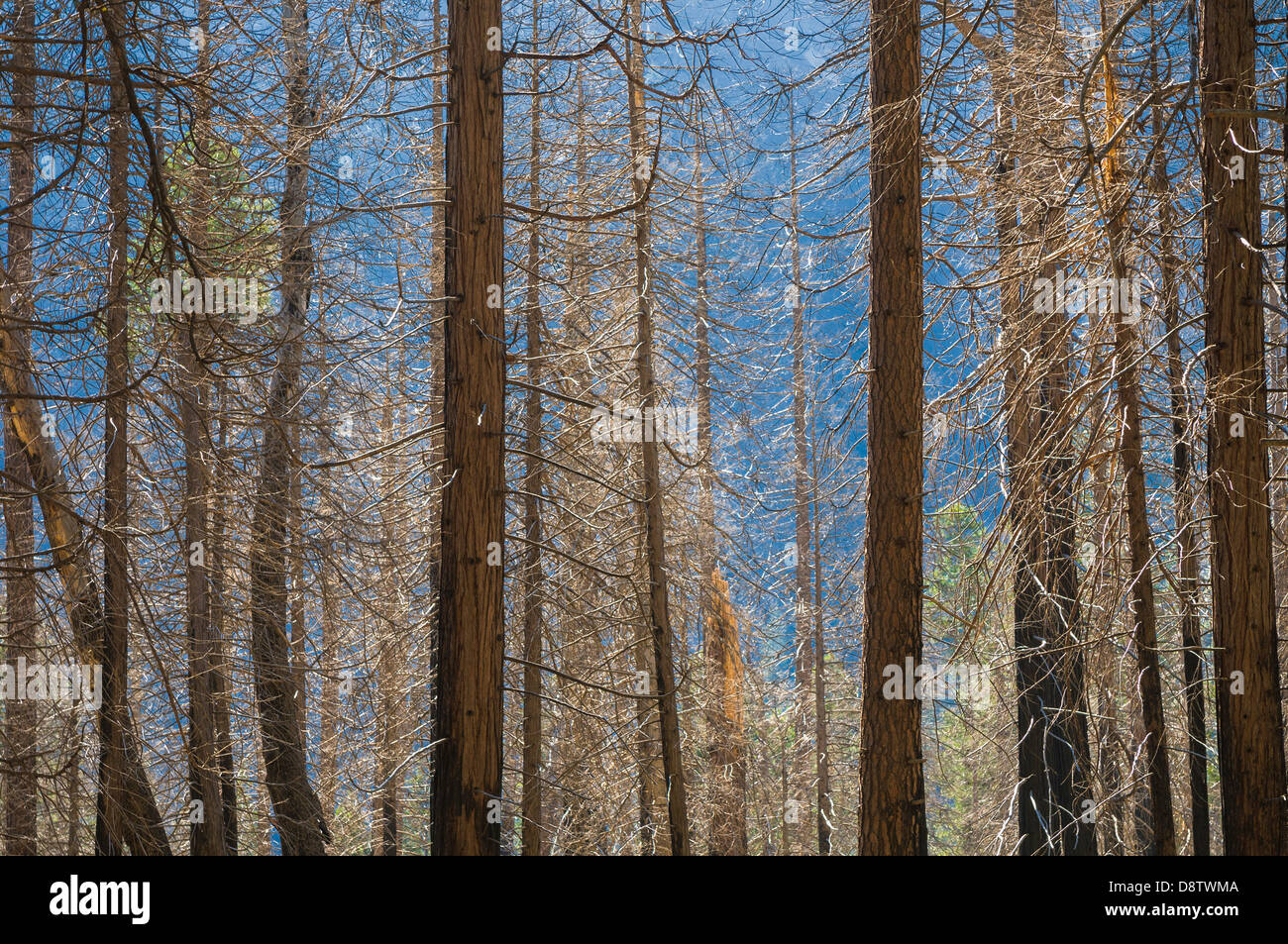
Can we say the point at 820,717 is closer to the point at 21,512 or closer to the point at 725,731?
the point at 725,731

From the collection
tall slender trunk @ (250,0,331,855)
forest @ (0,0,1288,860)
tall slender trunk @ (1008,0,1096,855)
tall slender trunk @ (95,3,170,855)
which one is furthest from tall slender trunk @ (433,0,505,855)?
tall slender trunk @ (250,0,331,855)

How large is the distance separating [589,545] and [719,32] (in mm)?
5919

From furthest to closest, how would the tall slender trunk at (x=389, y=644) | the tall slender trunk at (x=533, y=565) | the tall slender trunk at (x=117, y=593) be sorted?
the tall slender trunk at (x=533, y=565)
the tall slender trunk at (x=389, y=644)
the tall slender trunk at (x=117, y=593)

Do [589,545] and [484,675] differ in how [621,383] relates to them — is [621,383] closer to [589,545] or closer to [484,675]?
[589,545]

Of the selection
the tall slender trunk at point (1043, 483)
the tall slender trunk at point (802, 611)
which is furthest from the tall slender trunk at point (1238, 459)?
the tall slender trunk at point (802, 611)

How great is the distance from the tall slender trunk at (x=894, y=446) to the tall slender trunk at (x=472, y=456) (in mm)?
2415

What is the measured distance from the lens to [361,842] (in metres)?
14.7

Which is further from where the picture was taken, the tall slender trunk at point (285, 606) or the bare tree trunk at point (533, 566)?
the bare tree trunk at point (533, 566)

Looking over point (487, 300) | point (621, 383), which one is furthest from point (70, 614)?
point (621, 383)

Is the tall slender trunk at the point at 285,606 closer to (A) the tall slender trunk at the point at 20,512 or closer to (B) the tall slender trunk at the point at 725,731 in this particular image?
(A) the tall slender trunk at the point at 20,512

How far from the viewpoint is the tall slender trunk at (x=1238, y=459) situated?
6.18 metres

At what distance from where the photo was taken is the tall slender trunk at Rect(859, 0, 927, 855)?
6.55m

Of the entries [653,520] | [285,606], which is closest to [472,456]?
[653,520]

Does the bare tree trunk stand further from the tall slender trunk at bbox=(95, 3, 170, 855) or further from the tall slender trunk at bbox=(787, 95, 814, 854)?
the tall slender trunk at bbox=(787, 95, 814, 854)
